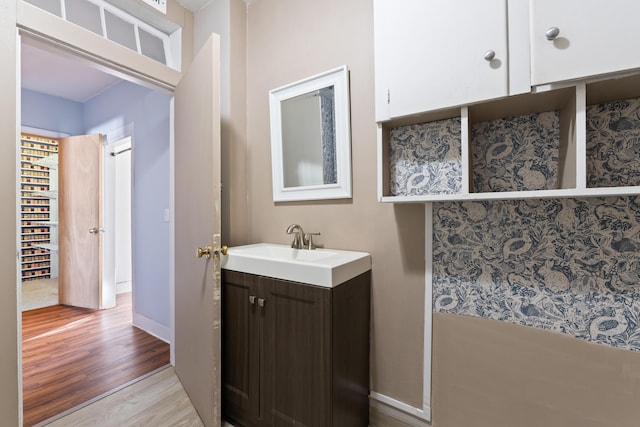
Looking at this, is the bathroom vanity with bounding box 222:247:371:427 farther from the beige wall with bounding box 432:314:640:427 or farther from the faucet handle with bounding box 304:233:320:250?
the beige wall with bounding box 432:314:640:427

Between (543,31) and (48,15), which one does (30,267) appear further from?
(543,31)

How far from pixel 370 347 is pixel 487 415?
0.56 metres

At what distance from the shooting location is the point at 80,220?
342 cm

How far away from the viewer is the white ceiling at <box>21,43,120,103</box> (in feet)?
8.87

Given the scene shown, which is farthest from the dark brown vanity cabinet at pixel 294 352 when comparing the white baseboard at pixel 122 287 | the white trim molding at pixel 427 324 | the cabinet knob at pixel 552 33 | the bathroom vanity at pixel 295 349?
the white baseboard at pixel 122 287

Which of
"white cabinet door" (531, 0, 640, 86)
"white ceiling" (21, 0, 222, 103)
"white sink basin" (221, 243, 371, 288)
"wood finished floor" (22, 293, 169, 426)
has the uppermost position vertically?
"white ceiling" (21, 0, 222, 103)

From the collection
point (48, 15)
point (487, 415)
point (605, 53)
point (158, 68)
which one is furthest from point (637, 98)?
point (48, 15)

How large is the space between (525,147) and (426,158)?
39cm

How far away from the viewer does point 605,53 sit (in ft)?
2.70

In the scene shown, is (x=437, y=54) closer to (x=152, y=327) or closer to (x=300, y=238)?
(x=300, y=238)

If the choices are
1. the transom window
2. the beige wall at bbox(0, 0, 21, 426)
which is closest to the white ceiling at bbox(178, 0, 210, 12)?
the transom window

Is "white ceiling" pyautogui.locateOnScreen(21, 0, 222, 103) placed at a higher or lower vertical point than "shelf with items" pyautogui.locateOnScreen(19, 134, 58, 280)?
higher

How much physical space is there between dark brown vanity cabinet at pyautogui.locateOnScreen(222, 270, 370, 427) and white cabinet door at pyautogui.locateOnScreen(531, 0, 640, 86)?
3.49ft

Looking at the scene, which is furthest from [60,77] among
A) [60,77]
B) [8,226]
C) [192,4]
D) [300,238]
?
[300,238]
